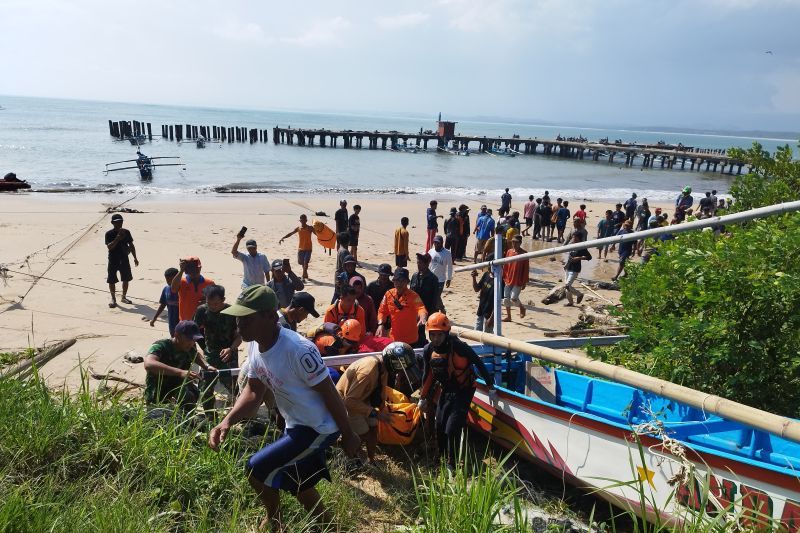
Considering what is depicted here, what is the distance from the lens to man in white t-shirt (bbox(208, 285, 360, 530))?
293 cm

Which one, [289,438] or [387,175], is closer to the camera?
[289,438]

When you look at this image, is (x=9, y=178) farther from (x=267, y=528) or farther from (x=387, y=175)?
(x=267, y=528)

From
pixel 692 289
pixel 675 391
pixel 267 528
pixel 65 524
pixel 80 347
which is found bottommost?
pixel 80 347

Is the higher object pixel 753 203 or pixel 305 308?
pixel 753 203

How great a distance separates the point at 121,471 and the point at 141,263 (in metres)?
10.1

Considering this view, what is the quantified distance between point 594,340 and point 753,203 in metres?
2.79

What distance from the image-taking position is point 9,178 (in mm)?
24641

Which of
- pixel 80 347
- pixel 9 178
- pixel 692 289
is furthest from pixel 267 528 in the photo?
pixel 9 178

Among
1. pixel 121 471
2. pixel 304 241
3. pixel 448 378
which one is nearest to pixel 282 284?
pixel 448 378

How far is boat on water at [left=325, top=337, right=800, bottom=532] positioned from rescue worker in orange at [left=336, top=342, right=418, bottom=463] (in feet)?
2.18

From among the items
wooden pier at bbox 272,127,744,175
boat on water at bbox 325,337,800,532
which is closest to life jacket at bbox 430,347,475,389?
boat on water at bbox 325,337,800,532

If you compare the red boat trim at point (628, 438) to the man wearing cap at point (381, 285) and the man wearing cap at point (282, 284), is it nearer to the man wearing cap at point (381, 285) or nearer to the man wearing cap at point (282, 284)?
the man wearing cap at point (381, 285)

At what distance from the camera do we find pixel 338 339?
5.21 m

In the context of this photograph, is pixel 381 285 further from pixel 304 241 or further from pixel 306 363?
pixel 304 241
